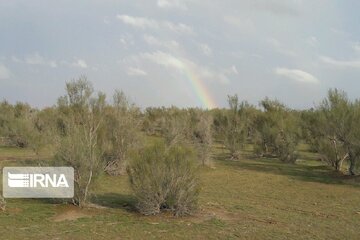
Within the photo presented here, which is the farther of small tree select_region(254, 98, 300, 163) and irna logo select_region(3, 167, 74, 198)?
small tree select_region(254, 98, 300, 163)

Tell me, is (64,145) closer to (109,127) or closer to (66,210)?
(66,210)

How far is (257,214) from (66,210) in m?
5.45

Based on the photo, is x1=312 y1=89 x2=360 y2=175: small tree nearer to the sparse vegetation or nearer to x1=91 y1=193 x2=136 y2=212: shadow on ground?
the sparse vegetation

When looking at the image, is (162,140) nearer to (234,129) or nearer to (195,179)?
(195,179)

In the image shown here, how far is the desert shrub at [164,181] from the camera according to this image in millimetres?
11883

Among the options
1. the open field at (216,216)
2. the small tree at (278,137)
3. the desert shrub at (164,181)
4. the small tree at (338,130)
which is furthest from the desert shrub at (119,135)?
the small tree at (278,137)

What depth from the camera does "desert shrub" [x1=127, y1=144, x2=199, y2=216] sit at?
11.9 m

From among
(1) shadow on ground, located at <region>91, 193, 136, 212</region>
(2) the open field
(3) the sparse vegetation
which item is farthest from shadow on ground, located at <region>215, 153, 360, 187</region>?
(1) shadow on ground, located at <region>91, 193, 136, 212</region>

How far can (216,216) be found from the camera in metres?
12.0

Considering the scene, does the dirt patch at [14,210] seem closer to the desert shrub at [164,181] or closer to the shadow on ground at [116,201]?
the shadow on ground at [116,201]

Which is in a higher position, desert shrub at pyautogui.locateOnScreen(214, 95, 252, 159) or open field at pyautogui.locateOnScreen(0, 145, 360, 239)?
desert shrub at pyautogui.locateOnScreen(214, 95, 252, 159)

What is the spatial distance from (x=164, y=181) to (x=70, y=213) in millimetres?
2700

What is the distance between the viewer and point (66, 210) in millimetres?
12094

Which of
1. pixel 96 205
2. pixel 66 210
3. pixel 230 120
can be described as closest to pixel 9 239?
pixel 66 210
